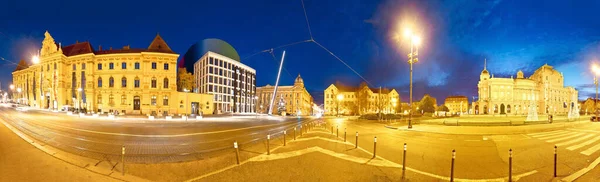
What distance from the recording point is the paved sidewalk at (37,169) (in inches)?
298

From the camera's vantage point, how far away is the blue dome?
298ft

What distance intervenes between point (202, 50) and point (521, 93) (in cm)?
11749

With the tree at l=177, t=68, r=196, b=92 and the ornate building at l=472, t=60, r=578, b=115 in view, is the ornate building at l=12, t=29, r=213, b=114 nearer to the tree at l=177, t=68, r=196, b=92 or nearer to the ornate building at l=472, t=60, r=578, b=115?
the tree at l=177, t=68, r=196, b=92

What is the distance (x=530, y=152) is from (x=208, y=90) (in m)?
68.4

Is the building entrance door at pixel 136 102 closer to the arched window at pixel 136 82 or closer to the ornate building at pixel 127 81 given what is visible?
the ornate building at pixel 127 81

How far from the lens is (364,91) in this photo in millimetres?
77188

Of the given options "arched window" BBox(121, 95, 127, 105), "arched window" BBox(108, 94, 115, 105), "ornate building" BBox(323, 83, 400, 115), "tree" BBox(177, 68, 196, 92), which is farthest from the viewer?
"ornate building" BBox(323, 83, 400, 115)

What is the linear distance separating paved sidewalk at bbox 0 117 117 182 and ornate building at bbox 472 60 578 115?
11686 centimetres

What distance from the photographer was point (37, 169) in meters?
8.40

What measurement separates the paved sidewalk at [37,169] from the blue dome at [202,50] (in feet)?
273

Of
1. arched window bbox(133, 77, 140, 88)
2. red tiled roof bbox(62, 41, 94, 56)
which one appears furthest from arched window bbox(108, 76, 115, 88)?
red tiled roof bbox(62, 41, 94, 56)

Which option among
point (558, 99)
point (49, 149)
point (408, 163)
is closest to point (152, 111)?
point (49, 149)

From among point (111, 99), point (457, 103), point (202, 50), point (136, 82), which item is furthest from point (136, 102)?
point (457, 103)

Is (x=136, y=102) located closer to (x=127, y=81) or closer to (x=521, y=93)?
(x=127, y=81)
